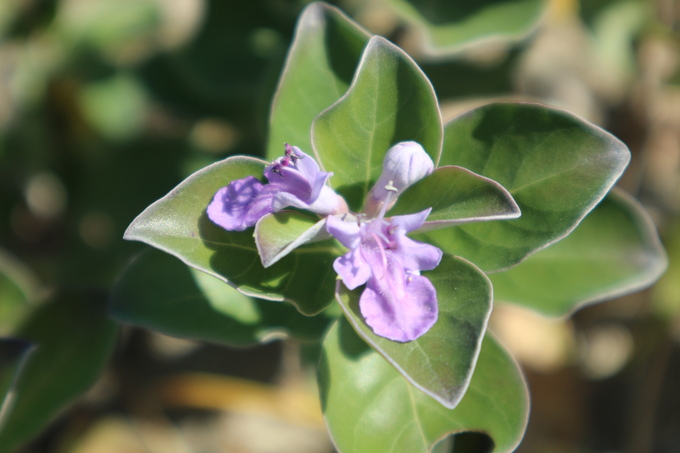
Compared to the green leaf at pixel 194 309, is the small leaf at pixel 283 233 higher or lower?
higher

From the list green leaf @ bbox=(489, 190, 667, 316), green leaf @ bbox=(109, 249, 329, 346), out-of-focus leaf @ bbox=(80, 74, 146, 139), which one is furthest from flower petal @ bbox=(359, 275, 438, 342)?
out-of-focus leaf @ bbox=(80, 74, 146, 139)

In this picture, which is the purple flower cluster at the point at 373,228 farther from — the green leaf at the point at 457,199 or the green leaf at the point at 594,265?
the green leaf at the point at 594,265

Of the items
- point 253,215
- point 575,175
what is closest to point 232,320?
point 253,215

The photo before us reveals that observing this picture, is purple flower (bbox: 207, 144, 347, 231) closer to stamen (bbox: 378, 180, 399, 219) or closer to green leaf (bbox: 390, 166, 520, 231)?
stamen (bbox: 378, 180, 399, 219)

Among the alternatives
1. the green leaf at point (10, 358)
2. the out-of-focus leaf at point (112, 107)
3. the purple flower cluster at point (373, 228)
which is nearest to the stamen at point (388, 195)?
the purple flower cluster at point (373, 228)

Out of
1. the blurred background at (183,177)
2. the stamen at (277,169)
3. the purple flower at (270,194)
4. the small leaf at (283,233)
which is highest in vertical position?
the stamen at (277,169)

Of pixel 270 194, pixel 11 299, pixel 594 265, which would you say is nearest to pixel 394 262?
pixel 270 194

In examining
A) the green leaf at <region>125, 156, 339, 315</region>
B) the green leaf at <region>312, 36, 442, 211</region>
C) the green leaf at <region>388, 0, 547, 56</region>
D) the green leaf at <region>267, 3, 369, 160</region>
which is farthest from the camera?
the green leaf at <region>388, 0, 547, 56</region>
